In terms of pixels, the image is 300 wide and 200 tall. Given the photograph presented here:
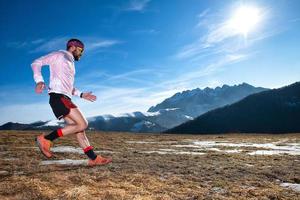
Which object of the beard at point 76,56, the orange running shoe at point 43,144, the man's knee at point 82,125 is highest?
the beard at point 76,56

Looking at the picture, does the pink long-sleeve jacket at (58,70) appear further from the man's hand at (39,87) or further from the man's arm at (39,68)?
the man's hand at (39,87)

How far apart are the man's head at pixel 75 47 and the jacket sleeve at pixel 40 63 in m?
0.62

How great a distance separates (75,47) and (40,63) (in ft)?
3.82

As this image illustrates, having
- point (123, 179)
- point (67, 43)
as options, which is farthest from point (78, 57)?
point (123, 179)

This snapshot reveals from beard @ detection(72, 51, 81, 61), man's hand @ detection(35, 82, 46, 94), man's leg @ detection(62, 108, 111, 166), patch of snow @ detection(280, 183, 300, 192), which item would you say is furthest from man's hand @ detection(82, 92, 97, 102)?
patch of snow @ detection(280, 183, 300, 192)

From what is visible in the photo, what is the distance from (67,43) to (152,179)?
4648 millimetres

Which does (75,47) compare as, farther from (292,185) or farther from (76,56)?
(292,185)

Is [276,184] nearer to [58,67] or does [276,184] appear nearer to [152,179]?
[152,179]

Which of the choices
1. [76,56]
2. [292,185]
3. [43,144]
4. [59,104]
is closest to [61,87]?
[59,104]

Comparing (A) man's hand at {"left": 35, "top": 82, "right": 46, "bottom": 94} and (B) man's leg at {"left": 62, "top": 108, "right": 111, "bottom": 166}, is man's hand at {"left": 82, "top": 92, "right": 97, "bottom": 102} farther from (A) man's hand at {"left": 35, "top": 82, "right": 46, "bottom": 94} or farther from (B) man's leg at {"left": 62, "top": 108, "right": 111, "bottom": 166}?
(A) man's hand at {"left": 35, "top": 82, "right": 46, "bottom": 94}

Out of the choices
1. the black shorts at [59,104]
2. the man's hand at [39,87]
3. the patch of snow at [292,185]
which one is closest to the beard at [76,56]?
the black shorts at [59,104]

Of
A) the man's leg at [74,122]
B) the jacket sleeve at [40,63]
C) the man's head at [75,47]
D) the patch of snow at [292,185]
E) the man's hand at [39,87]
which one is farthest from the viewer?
the man's head at [75,47]

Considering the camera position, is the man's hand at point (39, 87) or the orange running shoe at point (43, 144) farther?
the orange running shoe at point (43, 144)

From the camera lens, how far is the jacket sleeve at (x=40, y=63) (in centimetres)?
875
